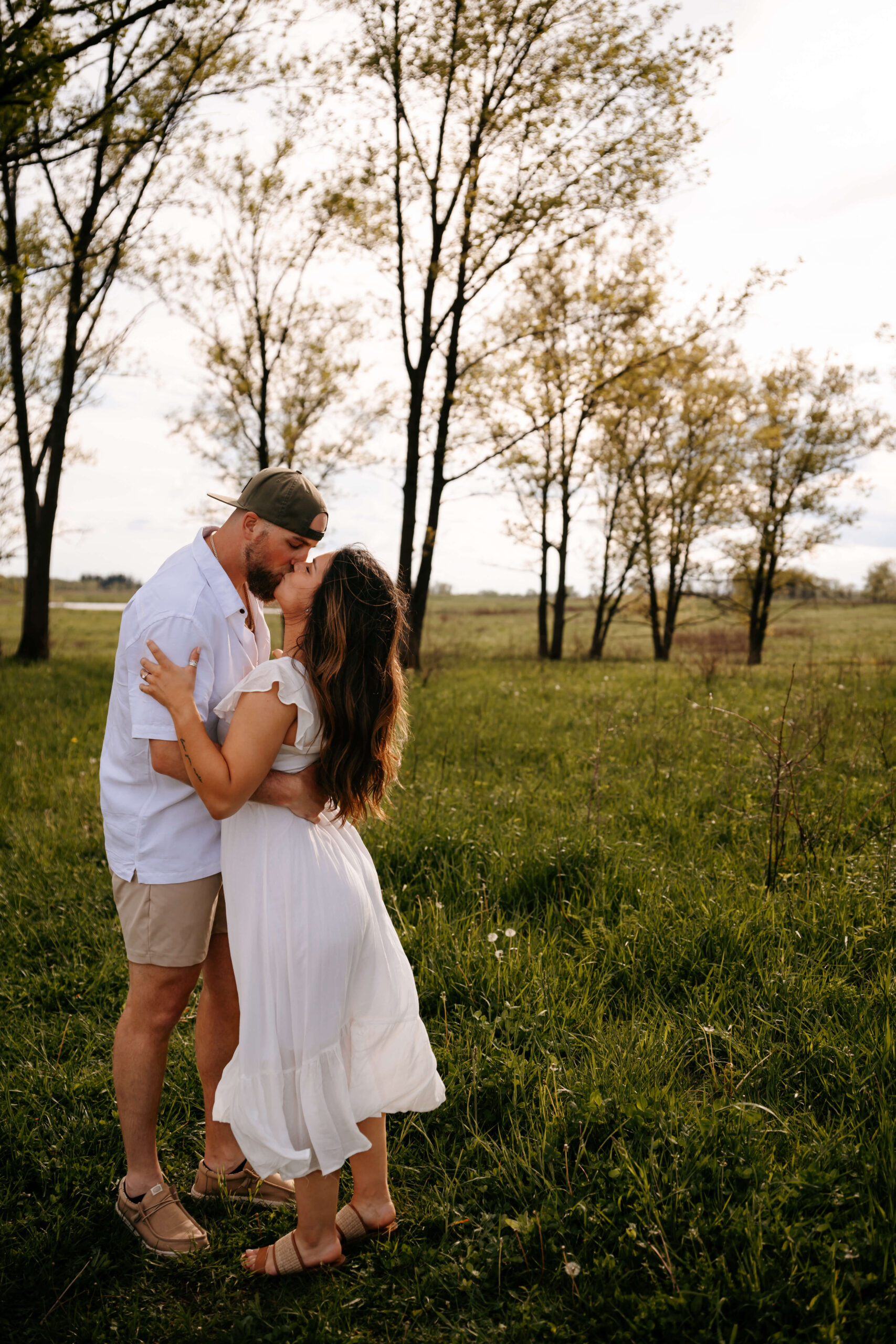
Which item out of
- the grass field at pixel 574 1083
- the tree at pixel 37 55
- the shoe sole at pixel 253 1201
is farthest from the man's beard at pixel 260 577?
the tree at pixel 37 55

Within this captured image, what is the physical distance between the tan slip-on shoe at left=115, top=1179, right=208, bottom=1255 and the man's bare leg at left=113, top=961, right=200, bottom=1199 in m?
0.04

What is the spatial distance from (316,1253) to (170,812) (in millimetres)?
1415

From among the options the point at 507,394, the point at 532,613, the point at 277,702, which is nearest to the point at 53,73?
the point at 277,702

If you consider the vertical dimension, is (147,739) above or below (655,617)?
below

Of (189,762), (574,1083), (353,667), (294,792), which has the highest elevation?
(353,667)

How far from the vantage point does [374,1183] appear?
250 centimetres

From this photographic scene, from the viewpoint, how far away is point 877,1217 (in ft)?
7.43

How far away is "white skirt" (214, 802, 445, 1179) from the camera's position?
2266 millimetres

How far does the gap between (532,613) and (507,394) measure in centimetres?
5088

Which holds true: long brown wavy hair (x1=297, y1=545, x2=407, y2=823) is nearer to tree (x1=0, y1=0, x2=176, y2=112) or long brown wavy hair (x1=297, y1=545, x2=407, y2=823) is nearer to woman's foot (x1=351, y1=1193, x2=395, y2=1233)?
woman's foot (x1=351, y1=1193, x2=395, y2=1233)

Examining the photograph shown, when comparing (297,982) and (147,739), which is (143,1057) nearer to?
(297,982)

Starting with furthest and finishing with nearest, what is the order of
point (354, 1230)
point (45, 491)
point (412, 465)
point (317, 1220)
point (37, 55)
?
point (45, 491) < point (412, 465) < point (37, 55) < point (354, 1230) < point (317, 1220)

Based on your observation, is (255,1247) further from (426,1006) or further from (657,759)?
(657,759)

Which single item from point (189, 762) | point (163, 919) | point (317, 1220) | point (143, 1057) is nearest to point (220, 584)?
point (189, 762)
